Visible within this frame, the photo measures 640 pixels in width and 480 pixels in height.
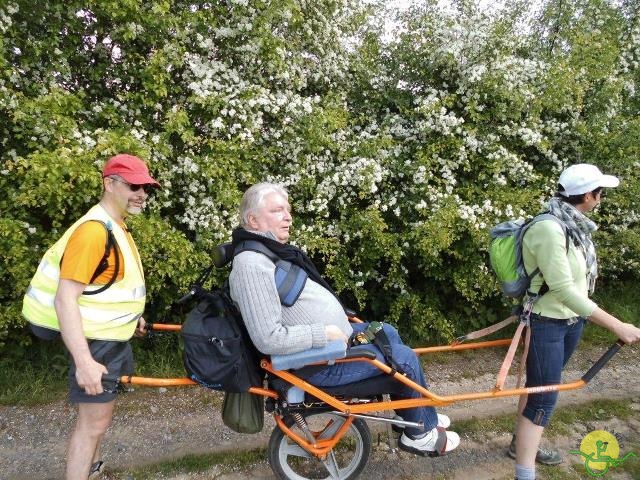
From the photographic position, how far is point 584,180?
2637mm

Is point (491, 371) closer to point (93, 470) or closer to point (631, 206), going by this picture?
point (631, 206)

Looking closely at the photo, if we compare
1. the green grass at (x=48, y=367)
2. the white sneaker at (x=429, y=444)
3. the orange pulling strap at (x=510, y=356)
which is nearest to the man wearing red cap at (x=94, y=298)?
the white sneaker at (x=429, y=444)

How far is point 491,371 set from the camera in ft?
15.5

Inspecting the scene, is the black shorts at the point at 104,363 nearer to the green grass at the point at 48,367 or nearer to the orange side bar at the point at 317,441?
the orange side bar at the point at 317,441

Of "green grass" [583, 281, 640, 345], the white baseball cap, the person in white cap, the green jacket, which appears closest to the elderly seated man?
the person in white cap

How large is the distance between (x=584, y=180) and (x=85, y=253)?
273 cm

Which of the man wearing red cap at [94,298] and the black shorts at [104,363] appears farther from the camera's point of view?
the black shorts at [104,363]

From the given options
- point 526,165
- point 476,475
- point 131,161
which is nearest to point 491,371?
point 476,475

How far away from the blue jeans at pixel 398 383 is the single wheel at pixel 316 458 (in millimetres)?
297

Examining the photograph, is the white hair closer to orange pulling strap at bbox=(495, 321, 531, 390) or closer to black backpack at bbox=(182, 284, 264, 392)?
black backpack at bbox=(182, 284, 264, 392)

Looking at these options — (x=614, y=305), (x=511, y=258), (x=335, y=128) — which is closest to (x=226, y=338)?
(x=511, y=258)

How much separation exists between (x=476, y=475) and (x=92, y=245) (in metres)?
2.89

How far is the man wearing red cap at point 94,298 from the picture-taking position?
2174 mm

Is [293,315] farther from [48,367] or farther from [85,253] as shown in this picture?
[48,367]
